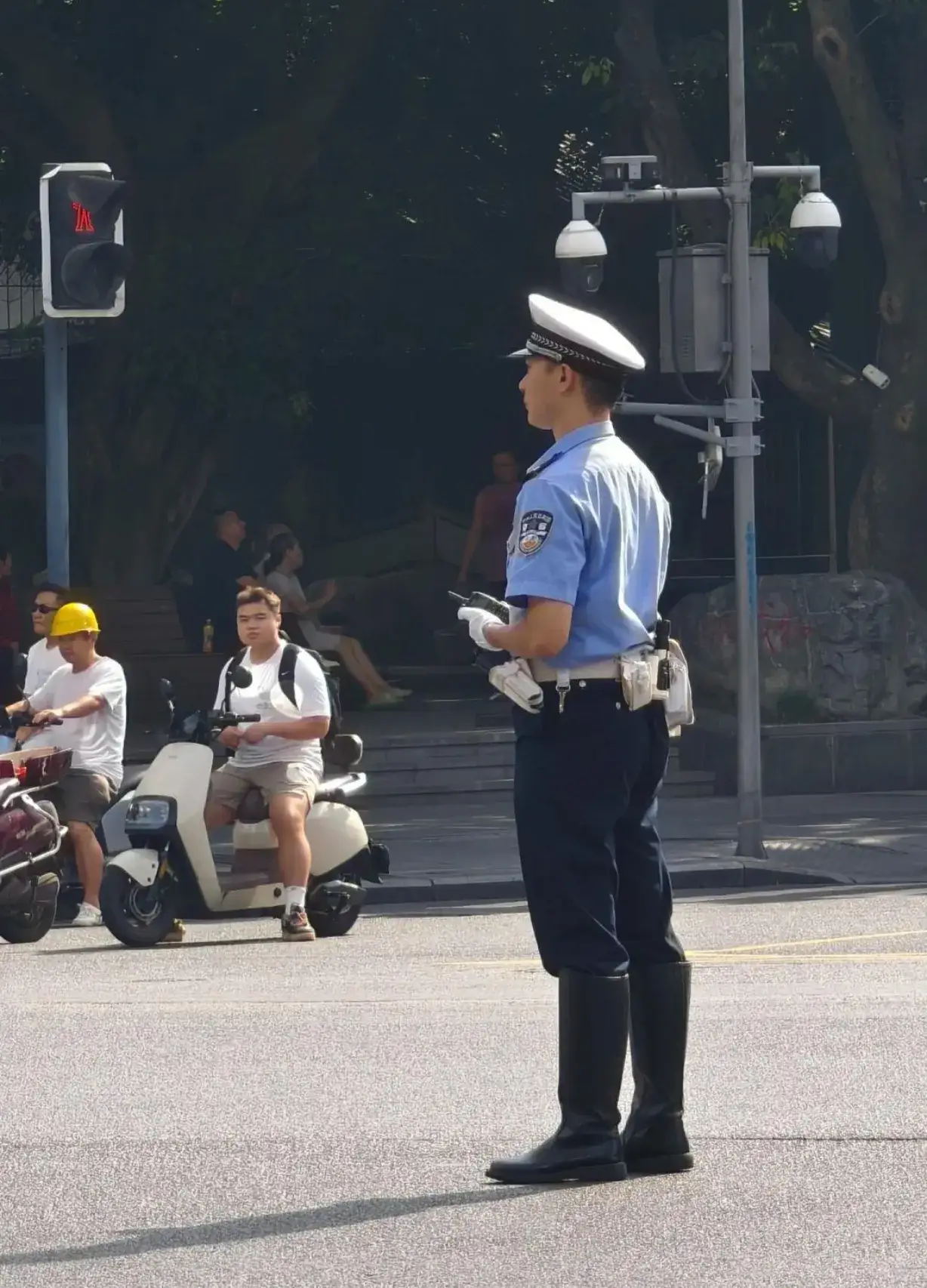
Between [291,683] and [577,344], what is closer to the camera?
[577,344]

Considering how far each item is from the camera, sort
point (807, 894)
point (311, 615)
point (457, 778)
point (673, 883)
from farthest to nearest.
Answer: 1. point (311, 615)
2. point (457, 778)
3. point (673, 883)
4. point (807, 894)

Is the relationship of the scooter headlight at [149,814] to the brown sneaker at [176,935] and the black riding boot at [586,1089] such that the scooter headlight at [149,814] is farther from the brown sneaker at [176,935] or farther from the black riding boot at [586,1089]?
the black riding boot at [586,1089]

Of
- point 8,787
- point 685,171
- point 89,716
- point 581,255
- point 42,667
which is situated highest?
point 685,171

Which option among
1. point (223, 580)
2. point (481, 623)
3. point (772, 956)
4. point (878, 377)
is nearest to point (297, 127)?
point (223, 580)

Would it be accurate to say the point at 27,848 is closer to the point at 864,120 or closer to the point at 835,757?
the point at 835,757

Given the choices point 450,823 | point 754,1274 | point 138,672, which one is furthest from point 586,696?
point 138,672

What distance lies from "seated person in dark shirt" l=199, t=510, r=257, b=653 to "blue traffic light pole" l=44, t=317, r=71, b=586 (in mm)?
7628

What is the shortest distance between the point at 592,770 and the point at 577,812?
9cm

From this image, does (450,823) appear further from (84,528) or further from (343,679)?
(84,528)

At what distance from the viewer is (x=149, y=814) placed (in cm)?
1059

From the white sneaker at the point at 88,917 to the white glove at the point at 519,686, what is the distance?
6.92 m

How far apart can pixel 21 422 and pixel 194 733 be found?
45.7ft

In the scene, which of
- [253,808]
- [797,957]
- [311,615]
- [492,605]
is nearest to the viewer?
[492,605]

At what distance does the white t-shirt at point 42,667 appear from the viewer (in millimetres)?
12336
